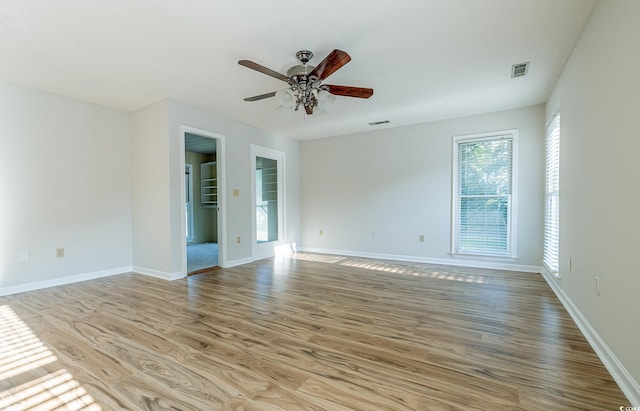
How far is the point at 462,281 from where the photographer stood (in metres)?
3.84

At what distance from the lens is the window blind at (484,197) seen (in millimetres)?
4492

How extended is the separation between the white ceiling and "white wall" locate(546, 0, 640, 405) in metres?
0.42

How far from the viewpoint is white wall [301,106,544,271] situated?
4328 millimetres

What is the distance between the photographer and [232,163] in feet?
15.9

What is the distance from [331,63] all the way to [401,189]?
3.33m

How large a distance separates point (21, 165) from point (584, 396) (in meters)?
5.42

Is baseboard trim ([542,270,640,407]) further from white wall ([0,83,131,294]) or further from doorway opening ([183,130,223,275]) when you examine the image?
doorway opening ([183,130,223,275])

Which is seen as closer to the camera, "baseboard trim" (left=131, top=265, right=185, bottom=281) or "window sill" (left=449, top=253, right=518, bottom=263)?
"baseboard trim" (left=131, top=265, right=185, bottom=281)

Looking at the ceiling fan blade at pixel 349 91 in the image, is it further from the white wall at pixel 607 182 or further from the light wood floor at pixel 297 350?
the light wood floor at pixel 297 350

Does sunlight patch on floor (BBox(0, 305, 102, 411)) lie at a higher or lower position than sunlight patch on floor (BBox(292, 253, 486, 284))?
higher

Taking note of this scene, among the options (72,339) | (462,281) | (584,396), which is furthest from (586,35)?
(72,339)

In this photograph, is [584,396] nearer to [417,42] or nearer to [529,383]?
[529,383]

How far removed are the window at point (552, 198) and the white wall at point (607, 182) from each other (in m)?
0.62

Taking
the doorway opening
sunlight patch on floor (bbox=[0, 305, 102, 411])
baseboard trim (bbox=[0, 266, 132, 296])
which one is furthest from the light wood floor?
the doorway opening
